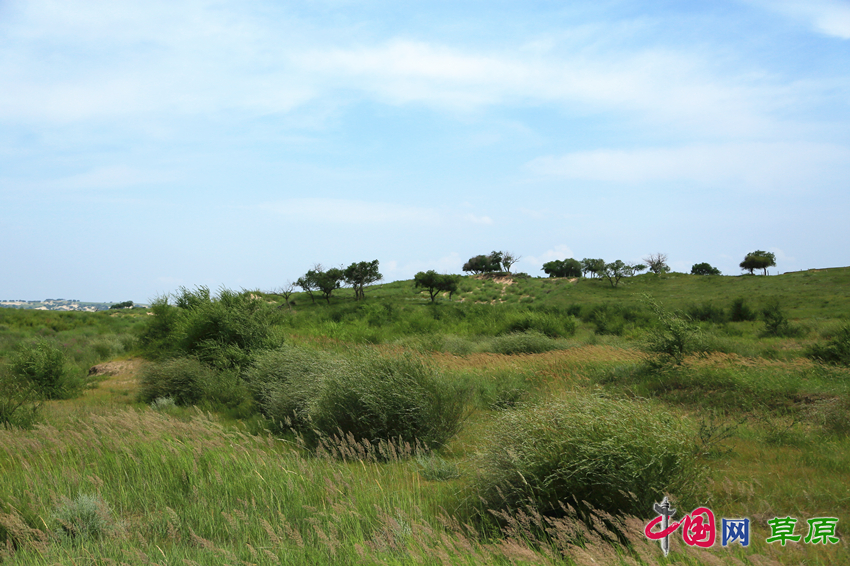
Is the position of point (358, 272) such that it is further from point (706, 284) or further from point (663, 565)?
point (663, 565)

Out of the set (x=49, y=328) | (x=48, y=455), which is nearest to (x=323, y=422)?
(x=48, y=455)

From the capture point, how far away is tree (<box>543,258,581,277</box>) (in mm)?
78231

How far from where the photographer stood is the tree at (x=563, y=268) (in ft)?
257

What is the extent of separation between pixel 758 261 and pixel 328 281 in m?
59.5

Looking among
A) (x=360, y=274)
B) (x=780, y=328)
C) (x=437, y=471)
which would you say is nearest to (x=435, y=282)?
(x=360, y=274)

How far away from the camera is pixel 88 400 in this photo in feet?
44.8

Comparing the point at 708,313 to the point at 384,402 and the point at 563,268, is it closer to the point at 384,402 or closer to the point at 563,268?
the point at 384,402

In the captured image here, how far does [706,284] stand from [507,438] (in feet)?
189

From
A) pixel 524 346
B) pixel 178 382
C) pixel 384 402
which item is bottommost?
pixel 524 346

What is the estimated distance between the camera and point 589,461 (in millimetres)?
4371

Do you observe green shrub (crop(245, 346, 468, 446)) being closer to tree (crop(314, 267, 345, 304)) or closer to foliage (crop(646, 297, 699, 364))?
foliage (crop(646, 297, 699, 364))

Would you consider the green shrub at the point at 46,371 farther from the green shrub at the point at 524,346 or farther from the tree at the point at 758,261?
the tree at the point at 758,261

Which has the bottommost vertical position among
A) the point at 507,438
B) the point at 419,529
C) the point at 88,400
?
the point at 88,400
